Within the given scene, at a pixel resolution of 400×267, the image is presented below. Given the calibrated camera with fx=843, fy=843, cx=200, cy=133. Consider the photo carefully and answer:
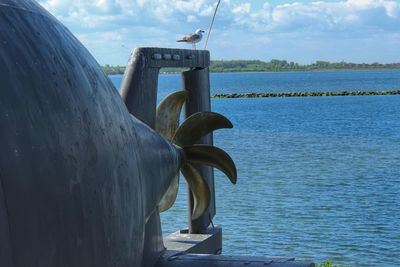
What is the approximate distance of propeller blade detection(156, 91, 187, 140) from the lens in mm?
7270

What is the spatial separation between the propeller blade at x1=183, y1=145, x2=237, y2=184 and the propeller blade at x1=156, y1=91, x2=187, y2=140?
1.66 feet

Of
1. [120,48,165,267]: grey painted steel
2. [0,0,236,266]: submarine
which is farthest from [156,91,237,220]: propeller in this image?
[0,0,236,266]: submarine

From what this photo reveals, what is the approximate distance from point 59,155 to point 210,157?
375cm

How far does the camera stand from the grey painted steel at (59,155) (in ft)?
9.51

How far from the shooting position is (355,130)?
4653 centimetres

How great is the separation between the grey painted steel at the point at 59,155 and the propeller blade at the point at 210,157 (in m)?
2.49

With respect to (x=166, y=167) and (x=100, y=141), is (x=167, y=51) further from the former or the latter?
(x=100, y=141)

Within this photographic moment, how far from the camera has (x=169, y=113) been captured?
24.2 ft

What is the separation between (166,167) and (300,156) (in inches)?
1013

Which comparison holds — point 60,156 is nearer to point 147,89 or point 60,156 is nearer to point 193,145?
point 193,145

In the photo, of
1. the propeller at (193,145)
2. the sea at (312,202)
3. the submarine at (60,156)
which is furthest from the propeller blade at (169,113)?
the sea at (312,202)

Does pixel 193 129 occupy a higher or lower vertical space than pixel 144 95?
lower

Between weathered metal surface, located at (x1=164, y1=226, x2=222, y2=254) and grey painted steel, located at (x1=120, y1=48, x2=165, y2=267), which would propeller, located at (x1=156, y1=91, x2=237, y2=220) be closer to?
grey painted steel, located at (x1=120, y1=48, x2=165, y2=267)

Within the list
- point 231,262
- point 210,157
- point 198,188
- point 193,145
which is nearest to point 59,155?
point 231,262
